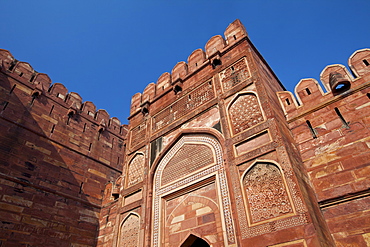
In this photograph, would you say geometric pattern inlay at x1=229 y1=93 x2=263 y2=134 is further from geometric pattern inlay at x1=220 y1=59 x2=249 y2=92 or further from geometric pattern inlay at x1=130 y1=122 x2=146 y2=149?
geometric pattern inlay at x1=130 y1=122 x2=146 y2=149

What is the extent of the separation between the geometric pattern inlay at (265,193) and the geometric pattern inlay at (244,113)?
990 millimetres

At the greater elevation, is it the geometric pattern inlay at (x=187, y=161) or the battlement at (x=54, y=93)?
Result: the battlement at (x=54, y=93)

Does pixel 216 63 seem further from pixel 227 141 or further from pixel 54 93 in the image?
pixel 54 93

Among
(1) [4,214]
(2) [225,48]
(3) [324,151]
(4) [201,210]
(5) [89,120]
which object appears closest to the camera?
(3) [324,151]

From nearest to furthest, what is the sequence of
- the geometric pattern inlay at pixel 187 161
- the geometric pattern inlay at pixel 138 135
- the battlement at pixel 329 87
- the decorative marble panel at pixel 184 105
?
the battlement at pixel 329 87, the geometric pattern inlay at pixel 187 161, the decorative marble panel at pixel 184 105, the geometric pattern inlay at pixel 138 135

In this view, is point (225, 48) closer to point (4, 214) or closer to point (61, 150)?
point (61, 150)

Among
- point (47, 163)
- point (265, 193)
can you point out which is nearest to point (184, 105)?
point (265, 193)

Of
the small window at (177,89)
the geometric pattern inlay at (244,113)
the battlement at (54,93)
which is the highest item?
the battlement at (54,93)

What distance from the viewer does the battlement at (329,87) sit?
5109mm

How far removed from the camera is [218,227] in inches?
185

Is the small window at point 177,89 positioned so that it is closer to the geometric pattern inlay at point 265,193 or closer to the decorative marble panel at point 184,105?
the decorative marble panel at point 184,105

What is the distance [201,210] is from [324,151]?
2.61m

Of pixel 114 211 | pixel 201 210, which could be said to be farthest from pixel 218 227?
pixel 114 211

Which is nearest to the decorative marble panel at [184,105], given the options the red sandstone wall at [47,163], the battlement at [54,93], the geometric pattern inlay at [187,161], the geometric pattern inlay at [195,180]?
the geometric pattern inlay at [195,180]
